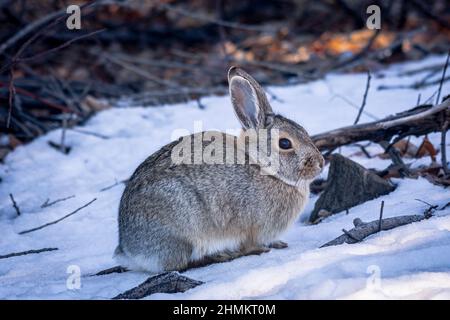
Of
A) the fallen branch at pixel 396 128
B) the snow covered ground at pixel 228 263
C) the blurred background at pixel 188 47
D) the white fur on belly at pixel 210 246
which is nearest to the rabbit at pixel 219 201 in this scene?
the white fur on belly at pixel 210 246

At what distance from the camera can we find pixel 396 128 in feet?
15.9

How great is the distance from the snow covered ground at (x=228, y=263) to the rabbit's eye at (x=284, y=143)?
595 mm

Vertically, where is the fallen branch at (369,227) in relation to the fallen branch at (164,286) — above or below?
above

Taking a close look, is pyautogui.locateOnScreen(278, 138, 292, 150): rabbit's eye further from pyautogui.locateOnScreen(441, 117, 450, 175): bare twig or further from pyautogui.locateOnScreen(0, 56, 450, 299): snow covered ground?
pyautogui.locateOnScreen(441, 117, 450, 175): bare twig

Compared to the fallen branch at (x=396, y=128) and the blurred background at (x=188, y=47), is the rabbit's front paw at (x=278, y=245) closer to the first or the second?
the fallen branch at (x=396, y=128)

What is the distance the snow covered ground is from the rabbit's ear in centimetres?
83

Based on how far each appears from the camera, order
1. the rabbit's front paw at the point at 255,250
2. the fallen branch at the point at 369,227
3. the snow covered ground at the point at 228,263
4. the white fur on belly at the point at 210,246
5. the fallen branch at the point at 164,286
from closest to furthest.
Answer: the snow covered ground at the point at 228,263 < the fallen branch at the point at 164,286 < the fallen branch at the point at 369,227 < the white fur on belly at the point at 210,246 < the rabbit's front paw at the point at 255,250

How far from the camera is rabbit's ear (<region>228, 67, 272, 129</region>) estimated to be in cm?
408

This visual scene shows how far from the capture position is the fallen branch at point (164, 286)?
3320 mm

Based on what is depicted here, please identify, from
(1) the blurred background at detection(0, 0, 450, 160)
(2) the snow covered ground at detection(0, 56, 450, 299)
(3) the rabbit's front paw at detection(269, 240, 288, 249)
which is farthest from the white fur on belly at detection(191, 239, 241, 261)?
(1) the blurred background at detection(0, 0, 450, 160)
